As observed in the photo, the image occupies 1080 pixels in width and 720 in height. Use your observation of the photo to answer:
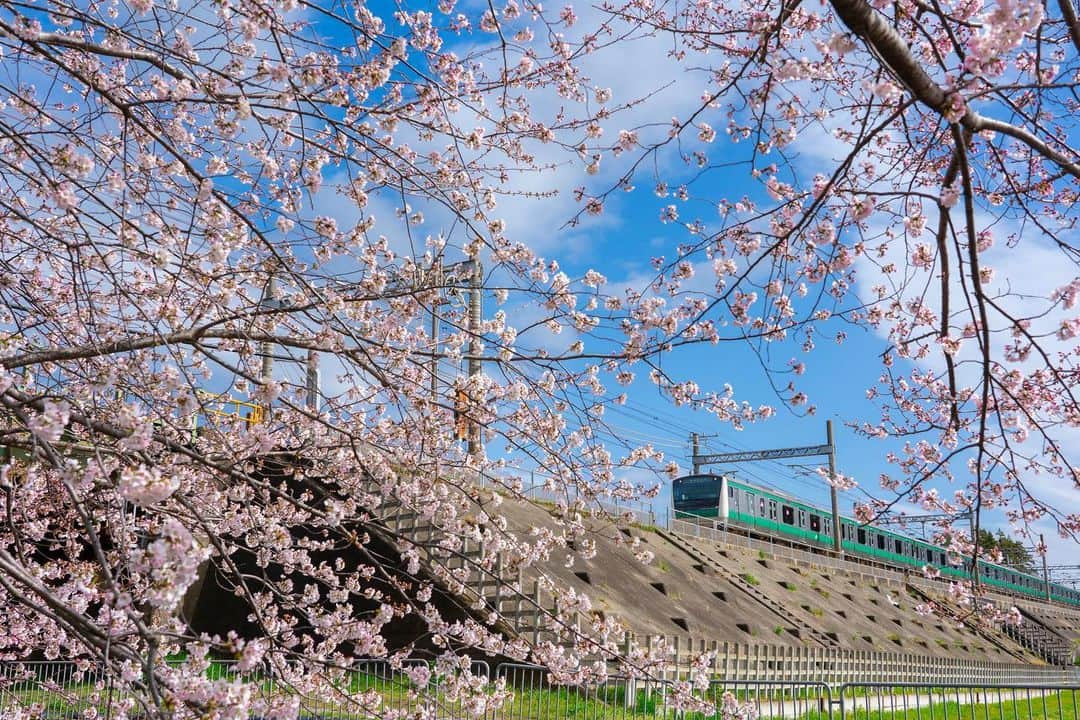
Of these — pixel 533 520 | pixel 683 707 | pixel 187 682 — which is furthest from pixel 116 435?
pixel 533 520

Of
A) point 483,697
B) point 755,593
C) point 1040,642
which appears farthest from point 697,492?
point 483,697

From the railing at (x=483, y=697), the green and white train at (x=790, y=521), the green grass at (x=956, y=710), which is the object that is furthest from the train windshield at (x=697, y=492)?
the railing at (x=483, y=697)

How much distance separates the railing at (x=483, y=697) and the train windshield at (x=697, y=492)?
1417 centimetres

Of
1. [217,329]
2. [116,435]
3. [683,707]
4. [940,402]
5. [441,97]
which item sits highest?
[441,97]

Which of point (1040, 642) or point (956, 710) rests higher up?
point (1040, 642)

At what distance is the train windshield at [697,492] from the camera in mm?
32625

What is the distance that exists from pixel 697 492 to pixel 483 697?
27.5 metres

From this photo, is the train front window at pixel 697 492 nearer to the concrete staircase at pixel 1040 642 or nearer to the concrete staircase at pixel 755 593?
the concrete staircase at pixel 755 593

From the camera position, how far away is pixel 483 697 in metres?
6.39

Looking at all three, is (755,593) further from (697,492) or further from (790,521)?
(790,521)

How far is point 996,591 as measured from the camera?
148 feet

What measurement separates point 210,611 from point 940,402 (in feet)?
44.4

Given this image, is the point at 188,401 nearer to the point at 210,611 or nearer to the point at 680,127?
the point at 680,127

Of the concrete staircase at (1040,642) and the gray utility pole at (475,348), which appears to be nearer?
the gray utility pole at (475,348)
